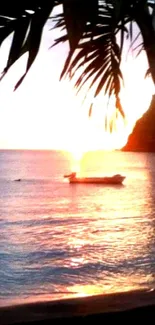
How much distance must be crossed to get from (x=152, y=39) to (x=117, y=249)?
2396 cm

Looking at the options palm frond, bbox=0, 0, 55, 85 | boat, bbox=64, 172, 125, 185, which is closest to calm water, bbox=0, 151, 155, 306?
palm frond, bbox=0, 0, 55, 85

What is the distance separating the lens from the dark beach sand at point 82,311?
2176 millimetres

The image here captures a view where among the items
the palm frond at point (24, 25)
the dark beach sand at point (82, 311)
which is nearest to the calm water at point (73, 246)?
the dark beach sand at point (82, 311)

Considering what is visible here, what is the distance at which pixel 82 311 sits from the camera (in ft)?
7.39

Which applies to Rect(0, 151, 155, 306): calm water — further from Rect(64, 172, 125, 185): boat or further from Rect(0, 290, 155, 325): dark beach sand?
Rect(64, 172, 125, 185): boat

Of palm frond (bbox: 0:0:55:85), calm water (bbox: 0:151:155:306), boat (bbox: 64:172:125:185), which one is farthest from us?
boat (bbox: 64:172:125:185)

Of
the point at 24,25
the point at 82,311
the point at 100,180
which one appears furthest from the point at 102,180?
the point at 24,25

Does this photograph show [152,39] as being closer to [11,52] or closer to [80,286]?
[11,52]

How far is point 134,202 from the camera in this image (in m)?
52.5

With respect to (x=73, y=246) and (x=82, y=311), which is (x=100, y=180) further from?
(x=82, y=311)

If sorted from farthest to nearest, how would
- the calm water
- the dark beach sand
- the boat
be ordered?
the boat, the calm water, the dark beach sand

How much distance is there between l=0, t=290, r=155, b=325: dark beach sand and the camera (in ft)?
7.14

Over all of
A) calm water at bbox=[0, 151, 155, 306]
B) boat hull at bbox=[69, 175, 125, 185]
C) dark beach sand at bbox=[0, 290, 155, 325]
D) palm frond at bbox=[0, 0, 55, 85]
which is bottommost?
boat hull at bbox=[69, 175, 125, 185]

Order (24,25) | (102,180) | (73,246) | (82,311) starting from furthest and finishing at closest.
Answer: (102,180) < (73,246) < (82,311) < (24,25)
